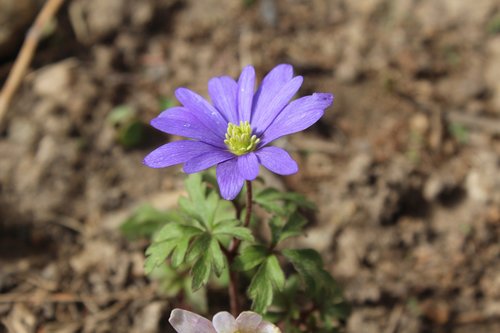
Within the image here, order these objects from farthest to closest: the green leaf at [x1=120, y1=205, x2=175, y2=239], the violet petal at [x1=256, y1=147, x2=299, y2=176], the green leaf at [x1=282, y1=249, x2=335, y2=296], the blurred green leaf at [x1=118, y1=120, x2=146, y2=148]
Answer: the blurred green leaf at [x1=118, y1=120, x2=146, y2=148] → the green leaf at [x1=120, y1=205, x2=175, y2=239] → the green leaf at [x1=282, y1=249, x2=335, y2=296] → the violet petal at [x1=256, y1=147, x2=299, y2=176]

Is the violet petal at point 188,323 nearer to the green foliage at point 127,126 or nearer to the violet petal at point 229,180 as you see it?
the violet petal at point 229,180

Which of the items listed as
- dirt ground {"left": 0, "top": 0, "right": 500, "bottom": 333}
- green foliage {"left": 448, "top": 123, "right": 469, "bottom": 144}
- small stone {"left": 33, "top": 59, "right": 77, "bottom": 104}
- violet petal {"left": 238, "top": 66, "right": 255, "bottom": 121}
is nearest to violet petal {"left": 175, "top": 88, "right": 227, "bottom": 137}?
violet petal {"left": 238, "top": 66, "right": 255, "bottom": 121}

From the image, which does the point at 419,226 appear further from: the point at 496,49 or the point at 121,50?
the point at 121,50

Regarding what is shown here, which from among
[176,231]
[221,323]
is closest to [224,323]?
[221,323]

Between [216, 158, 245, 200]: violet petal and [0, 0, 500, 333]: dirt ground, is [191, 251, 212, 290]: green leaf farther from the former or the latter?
[0, 0, 500, 333]: dirt ground

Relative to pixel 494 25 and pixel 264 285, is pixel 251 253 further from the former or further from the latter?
pixel 494 25

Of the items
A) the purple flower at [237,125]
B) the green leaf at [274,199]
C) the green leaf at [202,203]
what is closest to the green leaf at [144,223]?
the green leaf at [202,203]

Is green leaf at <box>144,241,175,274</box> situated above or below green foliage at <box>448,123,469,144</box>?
below
